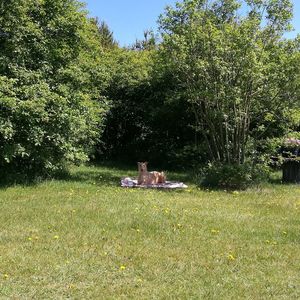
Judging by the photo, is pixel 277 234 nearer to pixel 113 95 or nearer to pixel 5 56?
pixel 5 56

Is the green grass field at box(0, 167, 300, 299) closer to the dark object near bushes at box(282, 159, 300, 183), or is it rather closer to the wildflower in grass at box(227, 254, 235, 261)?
the wildflower in grass at box(227, 254, 235, 261)

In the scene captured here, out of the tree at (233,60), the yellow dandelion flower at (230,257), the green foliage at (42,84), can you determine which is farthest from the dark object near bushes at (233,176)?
the yellow dandelion flower at (230,257)

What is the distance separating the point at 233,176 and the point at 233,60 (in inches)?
106

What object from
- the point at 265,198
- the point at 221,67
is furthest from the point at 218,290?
the point at 221,67

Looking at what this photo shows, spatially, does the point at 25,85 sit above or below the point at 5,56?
below

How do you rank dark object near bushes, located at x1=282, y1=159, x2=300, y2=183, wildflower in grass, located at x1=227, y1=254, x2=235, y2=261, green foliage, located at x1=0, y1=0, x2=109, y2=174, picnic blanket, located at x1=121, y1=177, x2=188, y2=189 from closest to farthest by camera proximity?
1. wildflower in grass, located at x1=227, y1=254, x2=235, y2=261
2. green foliage, located at x1=0, y1=0, x2=109, y2=174
3. picnic blanket, located at x1=121, y1=177, x2=188, y2=189
4. dark object near bushes, located at x1=282, y1=159, x2=300, y2=183

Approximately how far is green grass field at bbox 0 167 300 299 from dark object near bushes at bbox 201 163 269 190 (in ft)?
3.23

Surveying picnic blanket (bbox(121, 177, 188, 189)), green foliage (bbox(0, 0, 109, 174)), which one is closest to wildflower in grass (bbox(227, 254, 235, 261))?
green foliage (bbox(0, 0, 109, 174))

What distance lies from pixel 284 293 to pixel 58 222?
3846 millimetres

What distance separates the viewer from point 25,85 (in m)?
10.5

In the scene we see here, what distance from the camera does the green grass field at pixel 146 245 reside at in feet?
15.4

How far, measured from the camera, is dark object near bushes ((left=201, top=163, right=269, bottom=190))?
11.2 m

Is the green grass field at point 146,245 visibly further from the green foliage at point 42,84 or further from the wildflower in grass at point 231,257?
the green foliage at point 42,84

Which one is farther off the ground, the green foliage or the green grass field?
the green foliage
